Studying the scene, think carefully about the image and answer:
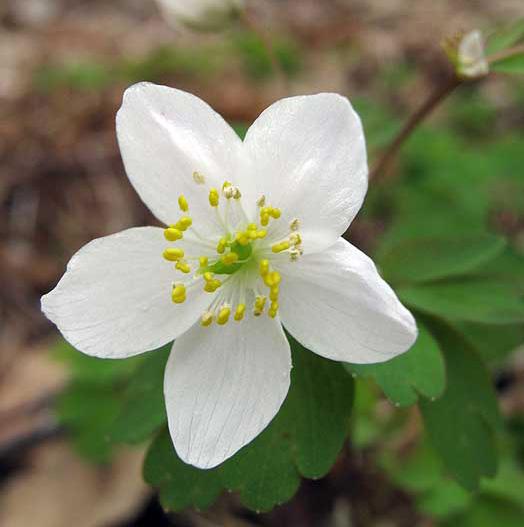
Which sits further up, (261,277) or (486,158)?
(261,277)

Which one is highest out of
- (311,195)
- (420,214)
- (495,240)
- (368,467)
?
(311,195)

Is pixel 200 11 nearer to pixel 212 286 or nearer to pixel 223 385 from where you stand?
pixel 212 286

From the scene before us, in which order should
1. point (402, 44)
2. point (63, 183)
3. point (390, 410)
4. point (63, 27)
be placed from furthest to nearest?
point (63, 27), point (402, 44), point (63, 183), point (390, 410)

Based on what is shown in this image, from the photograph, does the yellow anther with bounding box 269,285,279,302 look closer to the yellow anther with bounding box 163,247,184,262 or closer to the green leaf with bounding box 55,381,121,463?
the yellow anther with bounding box 163,247,184,262

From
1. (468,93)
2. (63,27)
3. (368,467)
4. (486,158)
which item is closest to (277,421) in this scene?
(368,467)

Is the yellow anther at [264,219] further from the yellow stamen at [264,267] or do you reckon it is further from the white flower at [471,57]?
the white flower at [471,57]

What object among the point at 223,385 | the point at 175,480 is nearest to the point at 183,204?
the point at 223,385

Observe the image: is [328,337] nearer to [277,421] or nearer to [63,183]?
[277,421]
